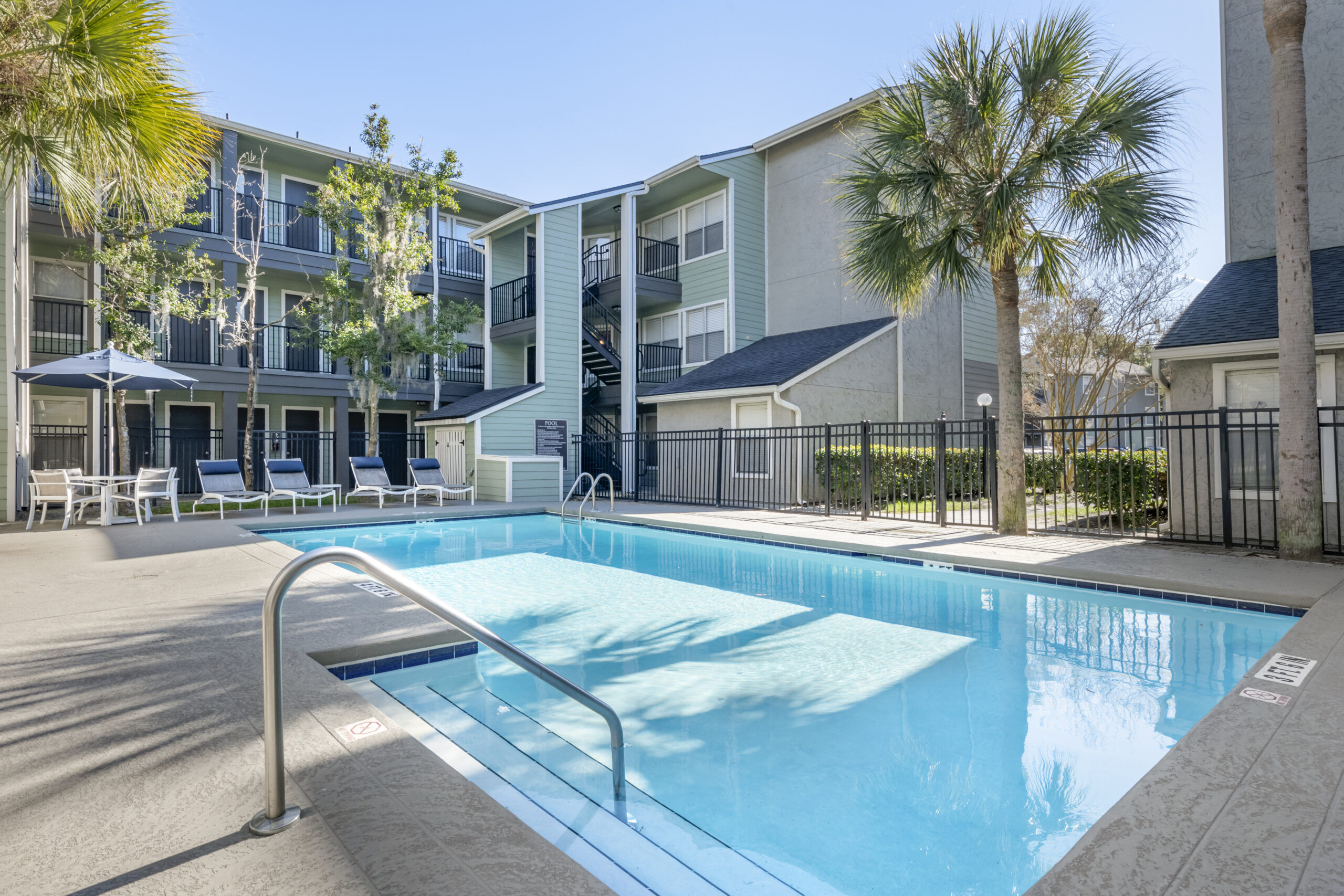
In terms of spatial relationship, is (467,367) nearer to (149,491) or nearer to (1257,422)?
(149,491)

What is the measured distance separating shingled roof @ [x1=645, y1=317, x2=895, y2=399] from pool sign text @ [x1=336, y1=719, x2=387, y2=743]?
1170cm

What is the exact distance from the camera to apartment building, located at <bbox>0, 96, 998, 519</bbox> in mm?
15656

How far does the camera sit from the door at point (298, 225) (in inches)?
712

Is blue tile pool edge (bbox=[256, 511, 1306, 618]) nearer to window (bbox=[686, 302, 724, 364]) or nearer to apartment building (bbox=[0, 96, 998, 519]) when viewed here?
apartment building (bbox=[0, 96, 998, 519])

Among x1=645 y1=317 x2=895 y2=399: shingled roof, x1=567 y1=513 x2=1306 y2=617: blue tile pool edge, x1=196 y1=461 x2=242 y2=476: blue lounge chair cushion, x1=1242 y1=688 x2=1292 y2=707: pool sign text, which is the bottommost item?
x1=567 y1=513 x2=1306 y2=617: blue tile pool edge

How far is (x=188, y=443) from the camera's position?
17938mm

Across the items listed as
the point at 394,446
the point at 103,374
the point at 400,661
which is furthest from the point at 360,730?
the point at 394,446

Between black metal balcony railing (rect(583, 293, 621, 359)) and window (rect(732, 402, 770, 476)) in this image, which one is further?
black metal balcony railing (rect(583, 293, 621, 359))

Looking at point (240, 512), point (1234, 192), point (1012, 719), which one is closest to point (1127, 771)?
point (1012, 719)

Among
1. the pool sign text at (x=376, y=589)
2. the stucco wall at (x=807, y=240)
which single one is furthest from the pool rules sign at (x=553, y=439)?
the pool sign text at (x=376, y=589)

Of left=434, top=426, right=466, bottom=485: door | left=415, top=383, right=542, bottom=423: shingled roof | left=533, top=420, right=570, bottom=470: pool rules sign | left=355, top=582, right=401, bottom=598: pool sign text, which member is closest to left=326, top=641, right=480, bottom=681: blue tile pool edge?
left=355, top=582, right=401, bottom=598: pool sign text

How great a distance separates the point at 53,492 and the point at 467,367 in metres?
11.0

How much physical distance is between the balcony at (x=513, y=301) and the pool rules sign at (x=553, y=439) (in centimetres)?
293

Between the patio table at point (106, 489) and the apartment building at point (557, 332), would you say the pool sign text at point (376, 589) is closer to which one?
the patio table at point (106, 489)
